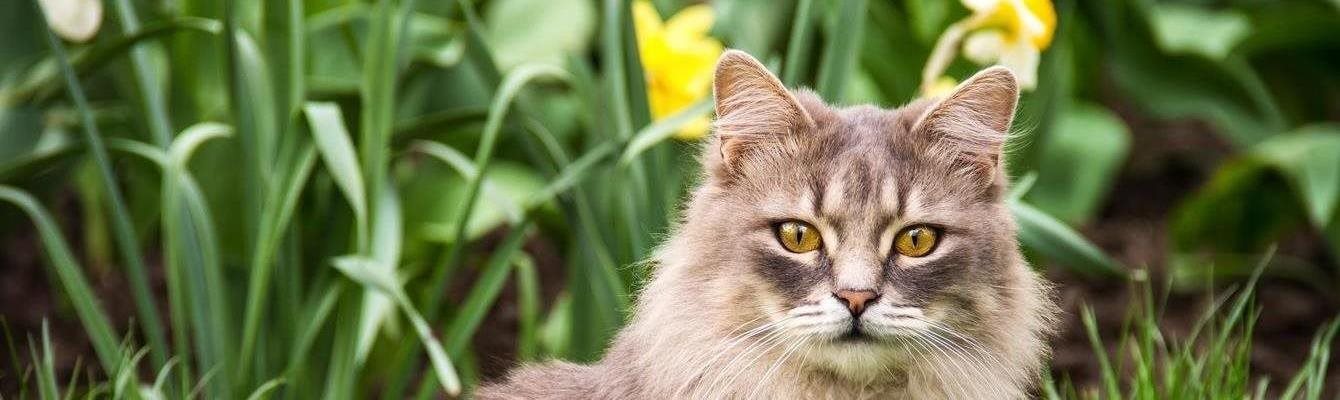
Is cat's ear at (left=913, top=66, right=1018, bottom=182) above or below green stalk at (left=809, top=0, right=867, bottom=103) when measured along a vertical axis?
above

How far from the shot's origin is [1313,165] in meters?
4.06

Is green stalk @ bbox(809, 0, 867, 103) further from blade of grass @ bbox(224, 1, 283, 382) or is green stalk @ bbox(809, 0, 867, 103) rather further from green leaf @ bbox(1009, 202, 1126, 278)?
blade of grass @ bbox(224, 1, 283, 382)

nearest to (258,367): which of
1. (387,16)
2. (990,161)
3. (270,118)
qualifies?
(270,118)

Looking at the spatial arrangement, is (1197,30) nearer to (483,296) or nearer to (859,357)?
(483,296)

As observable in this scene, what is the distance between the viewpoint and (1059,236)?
3.05 m

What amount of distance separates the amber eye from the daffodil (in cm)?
71

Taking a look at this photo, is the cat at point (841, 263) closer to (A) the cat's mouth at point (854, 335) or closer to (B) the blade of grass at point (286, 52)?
(A) the cat's mouth at point (854, 335)

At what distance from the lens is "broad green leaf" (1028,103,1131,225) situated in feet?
14.1

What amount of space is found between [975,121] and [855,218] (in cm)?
27

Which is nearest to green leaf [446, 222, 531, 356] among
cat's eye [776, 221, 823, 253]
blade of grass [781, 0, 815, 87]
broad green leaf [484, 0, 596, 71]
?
blade of grass [781, 0, 815, 87]

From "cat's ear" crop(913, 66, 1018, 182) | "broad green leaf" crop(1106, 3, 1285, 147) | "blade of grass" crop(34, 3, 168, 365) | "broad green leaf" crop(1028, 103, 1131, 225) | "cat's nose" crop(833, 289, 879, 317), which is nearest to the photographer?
"cat's nose" crop(833, 289, 879, 317)

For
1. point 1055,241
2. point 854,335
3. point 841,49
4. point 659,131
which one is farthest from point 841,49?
point 854,335

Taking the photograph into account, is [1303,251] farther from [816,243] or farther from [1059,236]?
[816,243]

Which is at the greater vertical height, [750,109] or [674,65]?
[750,109]
